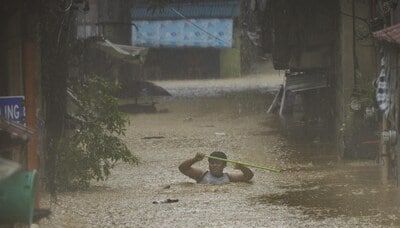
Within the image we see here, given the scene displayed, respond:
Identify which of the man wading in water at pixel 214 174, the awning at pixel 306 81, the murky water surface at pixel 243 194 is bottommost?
the murky water surface at pixel 243 194

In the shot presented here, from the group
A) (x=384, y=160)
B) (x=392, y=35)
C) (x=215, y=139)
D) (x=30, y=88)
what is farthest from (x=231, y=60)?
(x=30, y=88)

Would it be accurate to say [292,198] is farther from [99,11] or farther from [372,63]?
[99,11]

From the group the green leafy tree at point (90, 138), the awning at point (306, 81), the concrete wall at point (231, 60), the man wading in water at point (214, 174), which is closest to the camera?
the green leafy tree at point (90, 138)

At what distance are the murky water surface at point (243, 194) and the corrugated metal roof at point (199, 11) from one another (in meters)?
20.1

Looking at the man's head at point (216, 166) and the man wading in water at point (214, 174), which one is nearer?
the man's head at point (216, 166)

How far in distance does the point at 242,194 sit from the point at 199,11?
28.1 metres

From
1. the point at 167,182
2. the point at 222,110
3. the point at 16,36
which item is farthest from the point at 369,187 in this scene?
the point at 222,110

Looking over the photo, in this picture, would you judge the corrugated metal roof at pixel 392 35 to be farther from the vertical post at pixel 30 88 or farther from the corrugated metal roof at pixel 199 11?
the corrugated metal roof at pixel 199 11

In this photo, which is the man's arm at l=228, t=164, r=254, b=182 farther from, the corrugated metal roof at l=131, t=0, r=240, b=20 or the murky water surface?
the corrugated metal roof at l=131, t=0, r=240, b=20

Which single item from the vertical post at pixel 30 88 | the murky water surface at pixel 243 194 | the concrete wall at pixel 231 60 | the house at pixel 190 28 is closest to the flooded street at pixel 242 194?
the murky water surface at pixel 243 194

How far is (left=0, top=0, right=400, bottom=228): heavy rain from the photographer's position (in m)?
8.50

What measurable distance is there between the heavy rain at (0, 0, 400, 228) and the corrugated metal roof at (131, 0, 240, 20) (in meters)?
15.3

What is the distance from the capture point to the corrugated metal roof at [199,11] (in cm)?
3850

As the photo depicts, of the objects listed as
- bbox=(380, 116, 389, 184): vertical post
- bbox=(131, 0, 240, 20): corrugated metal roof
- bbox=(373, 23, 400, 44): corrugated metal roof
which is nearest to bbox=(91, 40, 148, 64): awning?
bbox=(131, 0, 240, 20): corrugated metal roof
